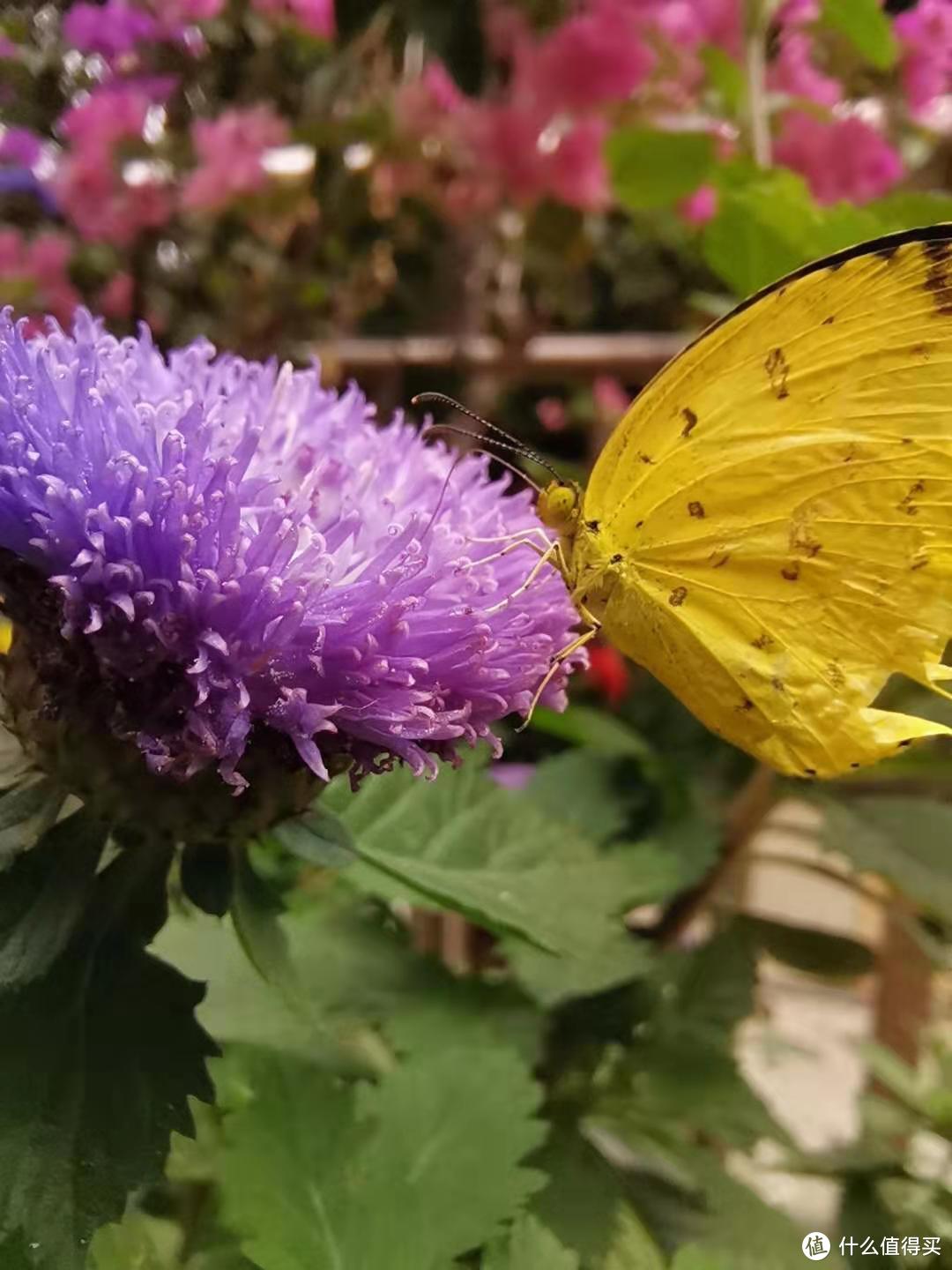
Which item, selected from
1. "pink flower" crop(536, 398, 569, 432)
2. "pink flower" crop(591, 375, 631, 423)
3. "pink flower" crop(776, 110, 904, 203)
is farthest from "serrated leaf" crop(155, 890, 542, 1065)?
"pink flower" crop(536, 398, 569, 432)

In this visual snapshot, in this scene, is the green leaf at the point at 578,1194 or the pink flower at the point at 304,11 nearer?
the green leaf at the point at 578,1194

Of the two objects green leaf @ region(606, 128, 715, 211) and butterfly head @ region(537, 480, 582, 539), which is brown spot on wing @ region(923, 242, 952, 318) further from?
green leaf @ region(606, 128, 715, 211)

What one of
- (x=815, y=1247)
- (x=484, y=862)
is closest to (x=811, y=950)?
(x=815, y=1247)

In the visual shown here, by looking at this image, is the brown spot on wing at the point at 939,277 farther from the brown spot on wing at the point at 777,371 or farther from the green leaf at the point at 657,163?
the green leaf at the point at 657,163

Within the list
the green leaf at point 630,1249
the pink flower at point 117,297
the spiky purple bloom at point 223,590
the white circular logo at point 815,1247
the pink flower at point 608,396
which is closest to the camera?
the spiky purple bloom at point 223,590

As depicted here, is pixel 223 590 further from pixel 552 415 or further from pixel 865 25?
pixel 552 415

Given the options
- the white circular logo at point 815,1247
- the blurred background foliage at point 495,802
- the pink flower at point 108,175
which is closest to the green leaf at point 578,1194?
the blurred background foliage at point 495,802

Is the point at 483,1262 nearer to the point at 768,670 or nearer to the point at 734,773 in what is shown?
the point at 768,670
